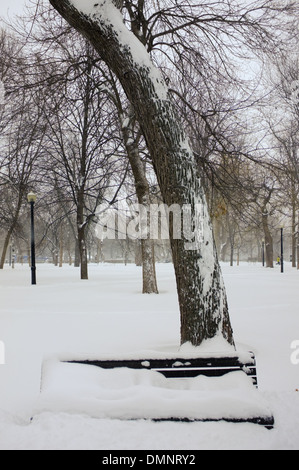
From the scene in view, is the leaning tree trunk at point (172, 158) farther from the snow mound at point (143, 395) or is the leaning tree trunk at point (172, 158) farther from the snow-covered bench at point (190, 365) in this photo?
the snow mound at point (143, 395)

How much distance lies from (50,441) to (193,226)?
258 cm

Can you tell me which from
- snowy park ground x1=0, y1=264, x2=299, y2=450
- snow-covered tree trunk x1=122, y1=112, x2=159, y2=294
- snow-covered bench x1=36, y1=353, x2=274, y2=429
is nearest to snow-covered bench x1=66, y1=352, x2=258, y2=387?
snow-covered bench x1=36, y1=353, x2=274, y2=429

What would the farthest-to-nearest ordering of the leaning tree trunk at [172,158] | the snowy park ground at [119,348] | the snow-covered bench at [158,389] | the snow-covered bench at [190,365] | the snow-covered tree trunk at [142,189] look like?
the snow-covered tree trunk at [142,189] < the leaning tree trunk at [172,158] < the snow-covered bench at [190,365] < the snow-covered bench at [158,389] < the snowy park ground at [119,348]

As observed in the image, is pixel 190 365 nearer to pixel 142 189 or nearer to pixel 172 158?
pixel 172 158

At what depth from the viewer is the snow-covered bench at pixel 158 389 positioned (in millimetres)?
2979

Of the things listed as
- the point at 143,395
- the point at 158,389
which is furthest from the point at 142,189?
the point at 143,395

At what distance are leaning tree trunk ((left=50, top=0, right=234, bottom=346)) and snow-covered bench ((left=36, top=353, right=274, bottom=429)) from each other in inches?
42.7

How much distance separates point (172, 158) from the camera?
14.7 ft

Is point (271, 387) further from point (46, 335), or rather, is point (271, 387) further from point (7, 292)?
point (7, 292)

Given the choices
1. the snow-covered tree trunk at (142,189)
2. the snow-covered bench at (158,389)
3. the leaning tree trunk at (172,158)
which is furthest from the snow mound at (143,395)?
the snow-covered tree trunk at (142,189)

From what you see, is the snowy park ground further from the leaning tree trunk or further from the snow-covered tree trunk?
the leaning tree trunk

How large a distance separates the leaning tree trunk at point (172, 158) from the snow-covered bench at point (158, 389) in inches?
42.7

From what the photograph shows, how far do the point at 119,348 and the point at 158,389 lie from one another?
2385 mm
